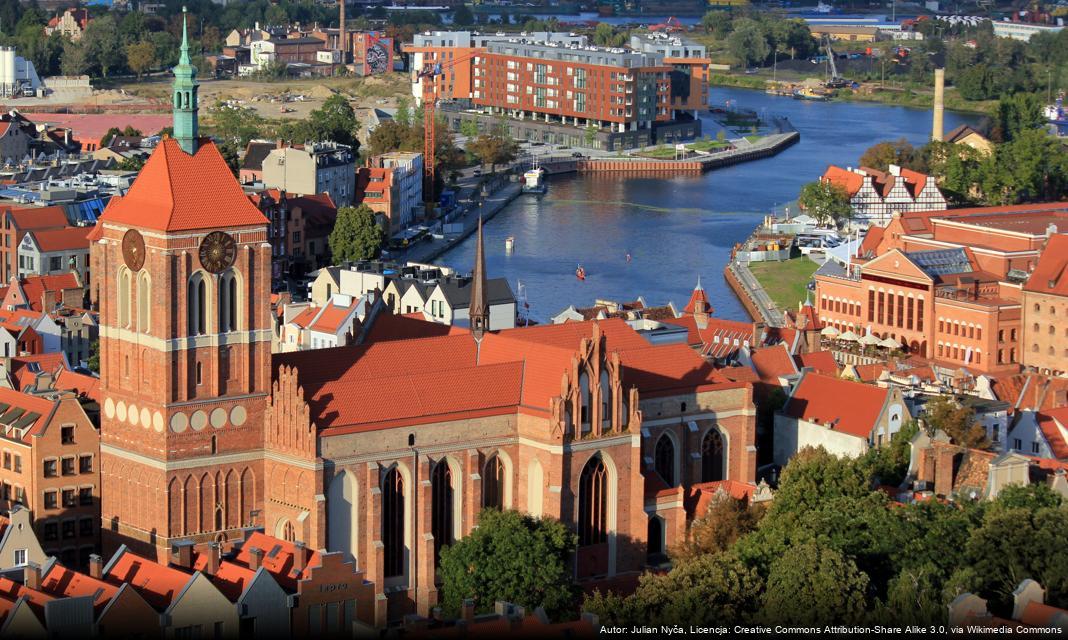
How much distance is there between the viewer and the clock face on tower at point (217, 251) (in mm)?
43531

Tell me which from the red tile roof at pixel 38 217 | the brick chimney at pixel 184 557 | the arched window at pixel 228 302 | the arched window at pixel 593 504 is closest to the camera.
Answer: the brick chimney at pixel 184 557

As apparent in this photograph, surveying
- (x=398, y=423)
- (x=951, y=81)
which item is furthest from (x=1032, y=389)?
(x=951, y=81)

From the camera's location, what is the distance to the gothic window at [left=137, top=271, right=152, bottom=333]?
43594 mm

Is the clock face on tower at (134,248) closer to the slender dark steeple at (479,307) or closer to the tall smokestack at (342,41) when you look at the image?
the slender dark steeple at (479,307)

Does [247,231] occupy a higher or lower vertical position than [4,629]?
higher

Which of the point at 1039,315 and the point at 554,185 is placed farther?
the point at 554,185

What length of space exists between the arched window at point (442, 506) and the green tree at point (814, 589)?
694 cm

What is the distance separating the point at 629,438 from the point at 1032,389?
17.7 metres

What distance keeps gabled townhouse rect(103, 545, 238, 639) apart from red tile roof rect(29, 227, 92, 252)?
117 ft

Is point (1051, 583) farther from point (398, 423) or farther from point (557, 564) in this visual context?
point (398, 423)

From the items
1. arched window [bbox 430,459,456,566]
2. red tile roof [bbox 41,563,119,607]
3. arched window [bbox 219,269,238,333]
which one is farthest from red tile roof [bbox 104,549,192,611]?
arched window [bbox 430,459,456,566]

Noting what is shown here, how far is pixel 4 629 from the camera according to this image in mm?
35719

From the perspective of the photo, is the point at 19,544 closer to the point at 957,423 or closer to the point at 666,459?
the point at 666,459

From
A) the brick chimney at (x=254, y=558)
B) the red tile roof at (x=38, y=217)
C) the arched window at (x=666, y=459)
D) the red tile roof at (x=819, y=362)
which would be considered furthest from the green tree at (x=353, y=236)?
the brick chimney at (x=254, y=558)
